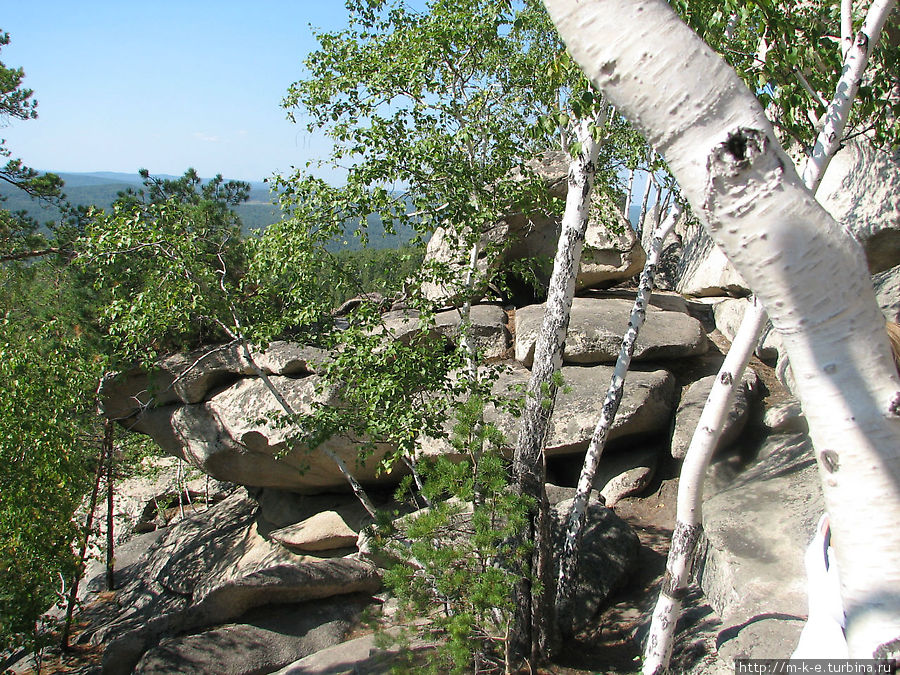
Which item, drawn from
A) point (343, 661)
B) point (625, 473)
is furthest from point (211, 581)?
point (625, 473)

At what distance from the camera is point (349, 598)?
905 centimetres

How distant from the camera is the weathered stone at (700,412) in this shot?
8508mm

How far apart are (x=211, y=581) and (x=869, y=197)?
1080cm

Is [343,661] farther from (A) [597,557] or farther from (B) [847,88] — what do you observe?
(B) [847,88]

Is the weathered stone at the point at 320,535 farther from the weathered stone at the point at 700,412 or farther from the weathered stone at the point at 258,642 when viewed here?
the weathered stone at the point at 700,412

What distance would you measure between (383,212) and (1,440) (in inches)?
205

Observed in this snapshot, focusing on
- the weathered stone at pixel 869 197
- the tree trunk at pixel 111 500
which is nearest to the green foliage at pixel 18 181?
the tree trunk at pixel 111 500

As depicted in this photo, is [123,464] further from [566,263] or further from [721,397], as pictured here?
[721,397]

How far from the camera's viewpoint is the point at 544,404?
18.1ft

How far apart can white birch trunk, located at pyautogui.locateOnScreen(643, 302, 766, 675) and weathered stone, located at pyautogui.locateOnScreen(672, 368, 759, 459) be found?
14.5 ft

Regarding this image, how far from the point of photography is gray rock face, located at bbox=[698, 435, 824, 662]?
172 inches

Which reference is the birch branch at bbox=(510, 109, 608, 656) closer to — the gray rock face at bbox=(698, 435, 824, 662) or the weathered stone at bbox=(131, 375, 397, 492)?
the gray rock face at bbox=(698, 435, 824, 662)

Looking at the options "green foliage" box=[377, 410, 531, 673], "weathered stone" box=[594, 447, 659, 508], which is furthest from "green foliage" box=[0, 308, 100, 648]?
"weathered stone" box=[594, 447, 659, 508]

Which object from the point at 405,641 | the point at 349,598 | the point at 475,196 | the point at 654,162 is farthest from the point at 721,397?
the point at 349,598
